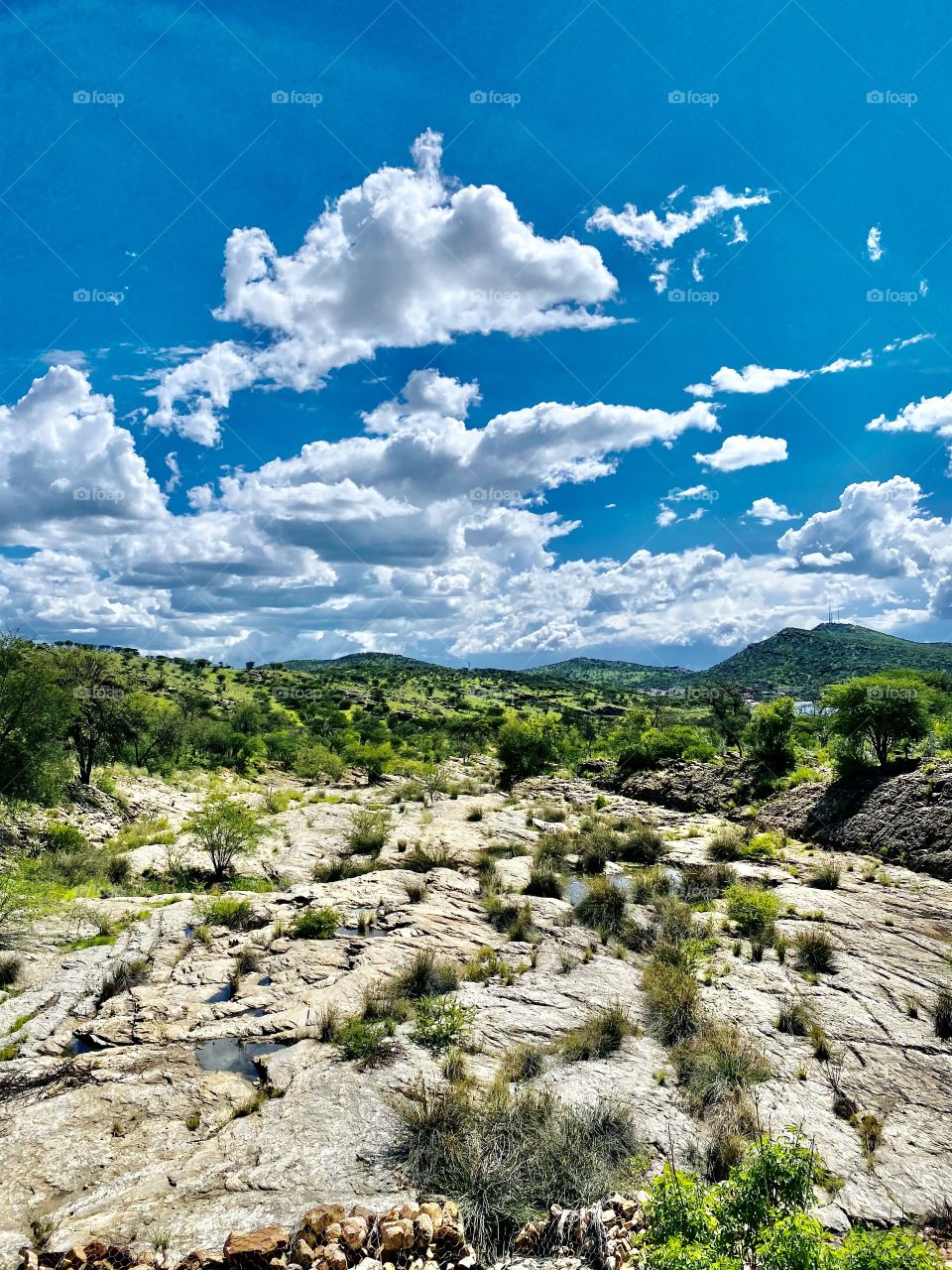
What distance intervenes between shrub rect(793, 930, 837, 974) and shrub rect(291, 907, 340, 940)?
15152mm

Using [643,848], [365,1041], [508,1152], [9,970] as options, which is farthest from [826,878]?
[9,970]

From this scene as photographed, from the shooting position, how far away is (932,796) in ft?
95.7

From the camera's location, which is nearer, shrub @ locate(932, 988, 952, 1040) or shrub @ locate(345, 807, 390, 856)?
shrub @ locate(932, 988, 952, 1040)

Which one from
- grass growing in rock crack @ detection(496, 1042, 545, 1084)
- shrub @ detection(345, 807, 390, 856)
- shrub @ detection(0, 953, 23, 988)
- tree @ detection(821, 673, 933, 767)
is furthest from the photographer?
shrub @ detection(345, 807, 390, 856)

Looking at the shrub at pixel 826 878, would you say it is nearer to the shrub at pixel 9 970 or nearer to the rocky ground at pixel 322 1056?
the rocky ground at pixel 322 1056

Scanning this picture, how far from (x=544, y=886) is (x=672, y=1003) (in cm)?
1164

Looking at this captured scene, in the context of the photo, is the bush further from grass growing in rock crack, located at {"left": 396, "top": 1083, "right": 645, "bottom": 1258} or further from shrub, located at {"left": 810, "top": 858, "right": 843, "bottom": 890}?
grass growing in rock crack, located at {"left": 396, "top": 1083, "right": 645, "bottom": 1258}

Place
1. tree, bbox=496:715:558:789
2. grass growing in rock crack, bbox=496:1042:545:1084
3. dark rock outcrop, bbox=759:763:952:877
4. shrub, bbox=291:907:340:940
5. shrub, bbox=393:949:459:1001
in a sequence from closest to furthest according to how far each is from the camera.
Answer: grass growing in rock crack, bbox=496:1042:545:1084 < shrub, bbox=393:949:459:1001 < shrub, bbox=291:907:340:940 < dark rock outcrop, bbox=759:763:952:877 < tree, bbox=496:715:558:789

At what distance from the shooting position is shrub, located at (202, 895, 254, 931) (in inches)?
889

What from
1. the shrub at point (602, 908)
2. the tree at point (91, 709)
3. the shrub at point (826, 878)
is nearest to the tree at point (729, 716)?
the shrub at point (826, 878)

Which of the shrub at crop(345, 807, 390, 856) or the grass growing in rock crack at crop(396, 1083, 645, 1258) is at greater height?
the grass growing in rock crack at crop(396, 1083, 645, 1258)

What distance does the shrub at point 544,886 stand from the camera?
2700 centimetres

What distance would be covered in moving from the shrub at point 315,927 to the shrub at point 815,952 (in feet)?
49.7

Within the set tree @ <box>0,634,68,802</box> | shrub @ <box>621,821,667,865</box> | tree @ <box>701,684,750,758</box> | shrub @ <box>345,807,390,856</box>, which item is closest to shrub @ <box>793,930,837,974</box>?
shrub @ <box>621,821,667,865</box>
